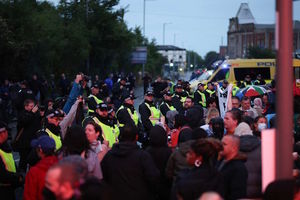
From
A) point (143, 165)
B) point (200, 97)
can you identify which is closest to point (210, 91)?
point (200, 97)

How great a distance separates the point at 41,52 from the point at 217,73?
33.9 ft

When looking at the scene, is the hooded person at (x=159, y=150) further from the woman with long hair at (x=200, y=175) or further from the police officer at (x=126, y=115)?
the police officer at (x=126, y=115)

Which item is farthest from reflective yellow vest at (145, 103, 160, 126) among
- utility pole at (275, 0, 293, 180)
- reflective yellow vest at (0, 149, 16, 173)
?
utility pole at (275, 0, 293, 180)

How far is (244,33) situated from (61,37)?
3725 inches

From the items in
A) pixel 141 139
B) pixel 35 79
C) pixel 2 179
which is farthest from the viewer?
pixel 35 79

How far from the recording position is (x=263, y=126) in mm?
9953

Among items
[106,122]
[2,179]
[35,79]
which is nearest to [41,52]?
[35,79]

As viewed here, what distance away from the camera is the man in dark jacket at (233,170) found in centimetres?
732

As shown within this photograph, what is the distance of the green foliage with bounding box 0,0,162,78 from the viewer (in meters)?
34.5

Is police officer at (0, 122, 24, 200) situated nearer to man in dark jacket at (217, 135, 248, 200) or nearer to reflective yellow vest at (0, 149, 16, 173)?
reflective yellow vest at (0, 149, 16, 173)

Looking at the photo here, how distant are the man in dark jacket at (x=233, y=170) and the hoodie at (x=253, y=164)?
35cm

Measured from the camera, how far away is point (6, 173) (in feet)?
28.2

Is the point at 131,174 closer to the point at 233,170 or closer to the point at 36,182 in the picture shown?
the point at 36,182

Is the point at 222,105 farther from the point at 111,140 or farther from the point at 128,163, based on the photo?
the point at 128,163
